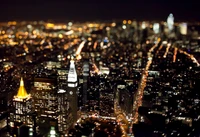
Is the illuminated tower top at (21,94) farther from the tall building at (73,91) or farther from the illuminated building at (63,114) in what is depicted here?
the tall building at (73,91)

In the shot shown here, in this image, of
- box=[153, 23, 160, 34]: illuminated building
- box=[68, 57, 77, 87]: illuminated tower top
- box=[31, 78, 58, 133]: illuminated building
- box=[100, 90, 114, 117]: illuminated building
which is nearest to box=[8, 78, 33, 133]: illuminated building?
box=[31, 78, 58, 133]: illuminated building

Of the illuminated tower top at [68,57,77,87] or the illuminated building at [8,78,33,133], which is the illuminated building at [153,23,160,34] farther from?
the illuminated building at [8,78,33,133]

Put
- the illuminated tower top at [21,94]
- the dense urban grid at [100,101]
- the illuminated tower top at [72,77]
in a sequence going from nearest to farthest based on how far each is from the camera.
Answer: the dense urban grid at [100,101] < the illuminated tower top at [21,94] < the illuminated tower top at [72,77]

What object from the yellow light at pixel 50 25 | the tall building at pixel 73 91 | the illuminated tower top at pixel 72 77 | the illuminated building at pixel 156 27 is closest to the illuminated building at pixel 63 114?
the tall building at pixel 73 91

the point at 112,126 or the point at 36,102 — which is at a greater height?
the point at 36,102

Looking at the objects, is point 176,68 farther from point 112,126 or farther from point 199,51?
point 112,126

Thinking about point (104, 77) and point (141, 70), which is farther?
point (141, 70)

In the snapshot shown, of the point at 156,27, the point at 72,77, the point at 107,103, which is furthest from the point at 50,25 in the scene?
the point at 107,103

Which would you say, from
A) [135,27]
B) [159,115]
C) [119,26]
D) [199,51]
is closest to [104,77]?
[159,115]
